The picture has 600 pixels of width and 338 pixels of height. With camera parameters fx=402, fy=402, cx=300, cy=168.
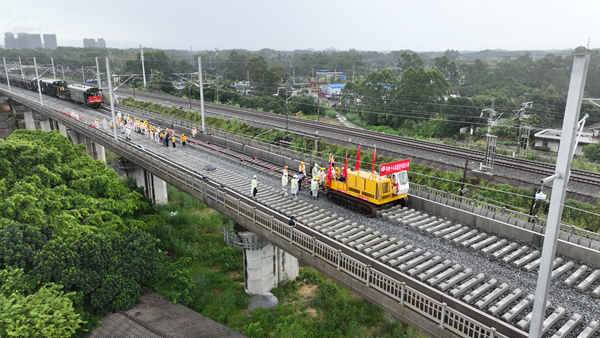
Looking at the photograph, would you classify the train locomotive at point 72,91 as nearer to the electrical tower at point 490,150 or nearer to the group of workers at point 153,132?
the group of workers at point 153,132

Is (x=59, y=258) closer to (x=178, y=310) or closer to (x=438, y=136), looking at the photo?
(x=178, y=310)

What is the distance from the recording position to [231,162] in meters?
32.2

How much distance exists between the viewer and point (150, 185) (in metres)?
39.5

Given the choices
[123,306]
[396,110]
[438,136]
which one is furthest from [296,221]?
[396,110]

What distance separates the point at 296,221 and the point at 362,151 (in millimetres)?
22202

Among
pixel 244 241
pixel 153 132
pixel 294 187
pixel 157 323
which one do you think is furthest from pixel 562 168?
pixel 153 132

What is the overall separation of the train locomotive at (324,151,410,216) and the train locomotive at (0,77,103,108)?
47667 mm

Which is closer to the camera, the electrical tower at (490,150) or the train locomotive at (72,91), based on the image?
the electrical tower at (490,150)

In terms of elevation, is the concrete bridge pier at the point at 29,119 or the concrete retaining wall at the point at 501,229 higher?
the concrete retaining wall at the point at 501,229

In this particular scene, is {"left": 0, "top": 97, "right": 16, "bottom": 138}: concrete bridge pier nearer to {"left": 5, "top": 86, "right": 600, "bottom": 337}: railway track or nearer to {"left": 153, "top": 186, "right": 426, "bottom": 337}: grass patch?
{"left": 153, "top": 186, "right": 426, "bottom": 337}: grass patch

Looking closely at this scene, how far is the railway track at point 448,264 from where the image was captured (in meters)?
12.2

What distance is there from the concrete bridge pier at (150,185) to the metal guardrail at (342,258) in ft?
30.7

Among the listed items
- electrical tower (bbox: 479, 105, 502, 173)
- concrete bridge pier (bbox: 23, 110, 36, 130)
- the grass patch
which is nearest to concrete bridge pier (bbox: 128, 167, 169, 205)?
the grass patch

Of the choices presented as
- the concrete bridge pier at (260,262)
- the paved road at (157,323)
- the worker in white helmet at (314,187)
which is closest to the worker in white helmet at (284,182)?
the worker in white helmet at (314,187)
